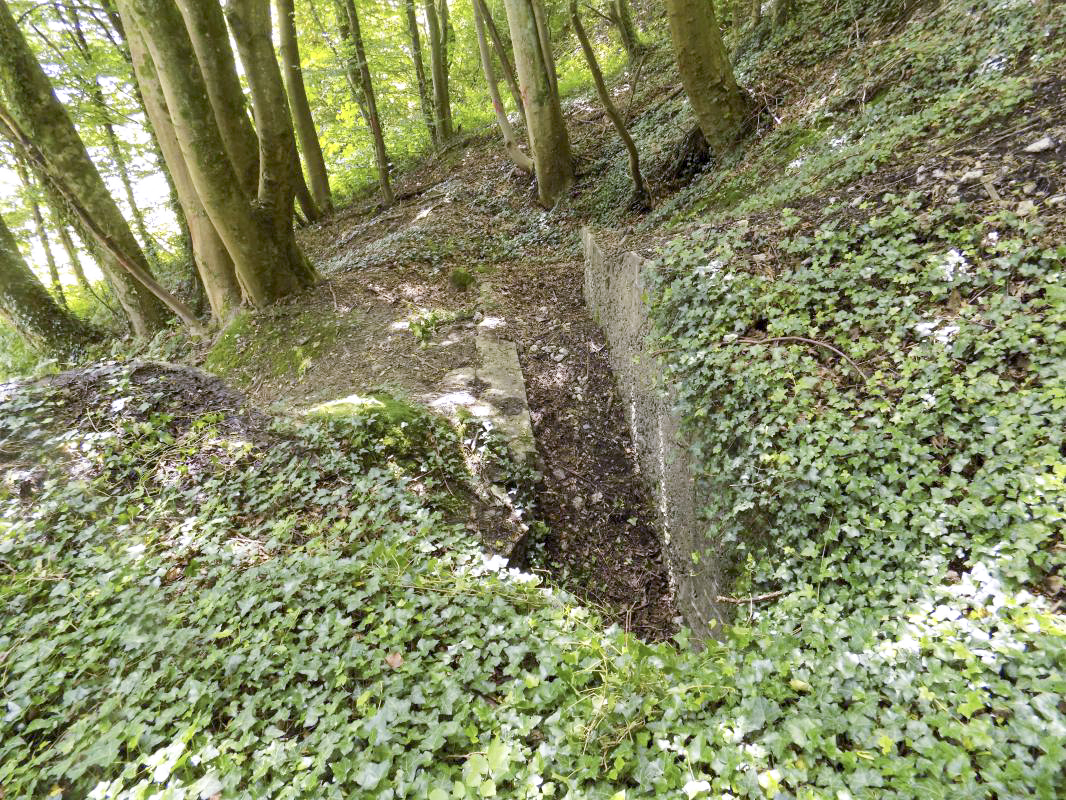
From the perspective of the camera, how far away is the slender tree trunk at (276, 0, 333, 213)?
1027 cm

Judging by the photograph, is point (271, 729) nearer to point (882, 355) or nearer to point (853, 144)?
point (882, 355)

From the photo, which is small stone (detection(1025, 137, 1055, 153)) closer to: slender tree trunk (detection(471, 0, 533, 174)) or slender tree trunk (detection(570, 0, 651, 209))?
slender tree trunk (detection(570, 0, 651, 209))

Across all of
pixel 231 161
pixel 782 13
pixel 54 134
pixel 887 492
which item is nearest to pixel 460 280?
pixel 231 161

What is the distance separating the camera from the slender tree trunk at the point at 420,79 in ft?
48.5

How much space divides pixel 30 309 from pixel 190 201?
4.45 meters

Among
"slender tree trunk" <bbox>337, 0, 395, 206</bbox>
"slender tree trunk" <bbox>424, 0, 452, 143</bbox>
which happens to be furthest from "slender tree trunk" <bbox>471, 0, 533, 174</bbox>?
"slender tree trunk" <bbox>424, 0, 452, 143</bbox>

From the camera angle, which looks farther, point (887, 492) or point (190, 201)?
point (190, 201)

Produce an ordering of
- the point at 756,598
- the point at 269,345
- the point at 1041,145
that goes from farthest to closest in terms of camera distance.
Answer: the point at 269,345 → the point at 1041,145 → the point at 756,598

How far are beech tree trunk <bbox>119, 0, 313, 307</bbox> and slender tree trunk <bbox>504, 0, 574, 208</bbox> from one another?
384 cm

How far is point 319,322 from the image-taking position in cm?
627

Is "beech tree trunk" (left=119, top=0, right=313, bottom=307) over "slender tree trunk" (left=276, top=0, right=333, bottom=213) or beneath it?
beneath

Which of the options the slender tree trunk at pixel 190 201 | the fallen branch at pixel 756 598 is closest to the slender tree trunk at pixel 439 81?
the slender tree trunk at pixel 190 201

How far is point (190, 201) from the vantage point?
624cm

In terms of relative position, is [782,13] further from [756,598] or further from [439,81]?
[439,81]
